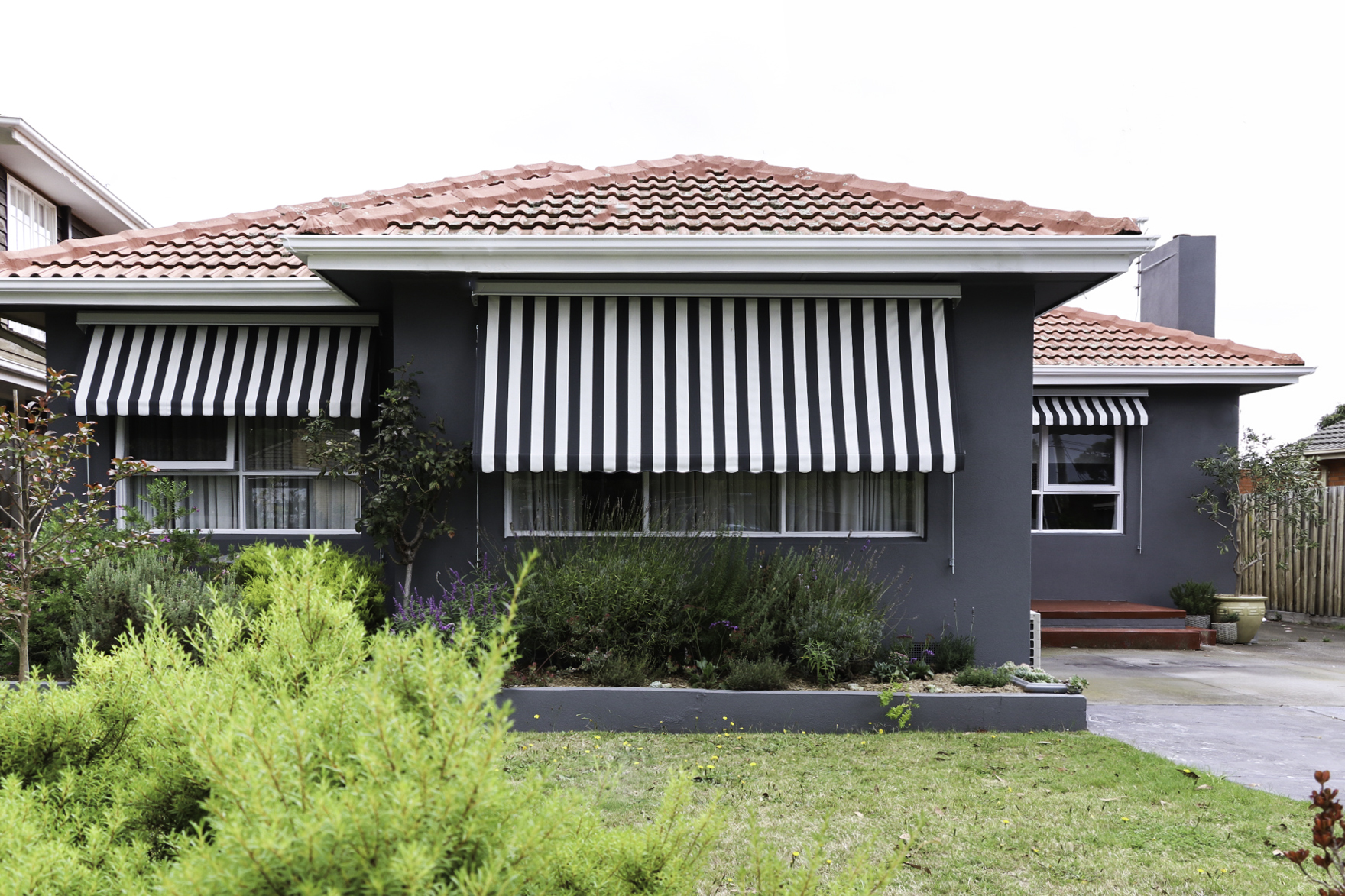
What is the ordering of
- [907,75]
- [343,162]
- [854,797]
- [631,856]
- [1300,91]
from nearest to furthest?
[631,856] < [854,797] < [1300,91] < [907,75] < [343,162]

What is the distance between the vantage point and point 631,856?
1.68m

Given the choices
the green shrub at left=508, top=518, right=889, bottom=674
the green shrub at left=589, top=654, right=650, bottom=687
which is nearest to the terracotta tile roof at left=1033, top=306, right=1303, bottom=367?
the green shrub at left=508, top=518, right=889, bottom=674

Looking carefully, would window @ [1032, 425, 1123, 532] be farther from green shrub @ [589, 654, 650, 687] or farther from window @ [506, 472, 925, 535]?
green shrub @ [589, 654, 650, 687]

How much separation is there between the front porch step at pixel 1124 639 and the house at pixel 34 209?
1426 cm

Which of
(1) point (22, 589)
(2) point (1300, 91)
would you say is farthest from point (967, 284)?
(2) point (1300, 91)

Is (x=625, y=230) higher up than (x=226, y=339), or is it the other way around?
(x=625, y=230)

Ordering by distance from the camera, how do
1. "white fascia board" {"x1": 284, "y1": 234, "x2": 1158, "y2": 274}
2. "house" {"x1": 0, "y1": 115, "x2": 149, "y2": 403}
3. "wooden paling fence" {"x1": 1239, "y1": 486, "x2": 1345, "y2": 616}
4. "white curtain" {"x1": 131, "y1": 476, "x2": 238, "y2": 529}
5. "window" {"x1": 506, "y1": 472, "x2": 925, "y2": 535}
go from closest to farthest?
"white fascia board" {"x1": 284, "y1": 234, "x2": 1158, "y2": 274} < "window" {"x1": 506, "y1": 472, "x2": 925, "y2": 535} < "white curtain" {"x1": 131, "y1": 476, "x2": 238, "y2": 529} < "house" {"x1": 0, "y1": 115, "x2": 149, "y2": 403} < "wooden paling fence" {"x1": 1239, "y1": 486, "x2": 1345, "y2": 616}

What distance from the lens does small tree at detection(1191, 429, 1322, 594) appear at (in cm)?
1074

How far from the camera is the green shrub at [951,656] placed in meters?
6.48

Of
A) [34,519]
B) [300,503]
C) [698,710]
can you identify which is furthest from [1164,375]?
[34,519]

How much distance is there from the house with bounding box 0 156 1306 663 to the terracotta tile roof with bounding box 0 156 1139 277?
0.17 feet

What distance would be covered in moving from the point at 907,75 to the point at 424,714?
17876mm

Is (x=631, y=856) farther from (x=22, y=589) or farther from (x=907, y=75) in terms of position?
(x=907, y=75)

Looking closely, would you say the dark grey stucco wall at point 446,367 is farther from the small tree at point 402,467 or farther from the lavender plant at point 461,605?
the lavender plant at point 461,605
